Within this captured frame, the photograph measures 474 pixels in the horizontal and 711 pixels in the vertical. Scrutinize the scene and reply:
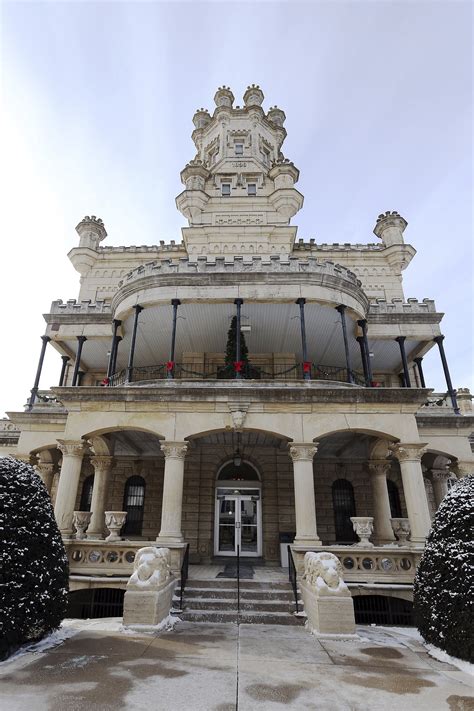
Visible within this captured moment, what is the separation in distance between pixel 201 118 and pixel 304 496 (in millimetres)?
35432

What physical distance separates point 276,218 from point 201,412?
17643 mm

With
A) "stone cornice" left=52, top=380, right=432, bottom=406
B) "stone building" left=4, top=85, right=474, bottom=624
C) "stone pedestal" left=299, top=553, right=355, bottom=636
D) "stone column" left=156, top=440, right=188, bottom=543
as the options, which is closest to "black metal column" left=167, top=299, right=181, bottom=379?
"stone building" left=4, top=85, right=474, bottom=624

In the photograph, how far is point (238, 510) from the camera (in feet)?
61.2

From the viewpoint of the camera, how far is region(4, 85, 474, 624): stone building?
1358 cm

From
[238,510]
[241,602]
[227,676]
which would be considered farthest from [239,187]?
[227,676]

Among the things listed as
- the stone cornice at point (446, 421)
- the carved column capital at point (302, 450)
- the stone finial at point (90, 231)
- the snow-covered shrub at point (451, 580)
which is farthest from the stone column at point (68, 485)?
the stone finial at point (90, 231)

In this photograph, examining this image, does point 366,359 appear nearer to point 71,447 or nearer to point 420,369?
point 420,369

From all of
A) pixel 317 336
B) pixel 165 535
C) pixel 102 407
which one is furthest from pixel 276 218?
pixel 165 535

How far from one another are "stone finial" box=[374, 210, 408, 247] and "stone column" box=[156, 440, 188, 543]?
2048 centimetres

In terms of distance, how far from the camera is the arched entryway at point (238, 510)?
1820 cm

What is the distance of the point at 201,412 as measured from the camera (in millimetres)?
14109

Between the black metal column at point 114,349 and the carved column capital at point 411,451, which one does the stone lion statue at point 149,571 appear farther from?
the black metal column at point 114,349

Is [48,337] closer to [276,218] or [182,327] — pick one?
[182,327]

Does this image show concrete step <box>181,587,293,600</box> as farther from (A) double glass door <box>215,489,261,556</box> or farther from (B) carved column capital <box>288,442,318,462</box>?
(A) double glass door <box>215,489,261,556</box>
